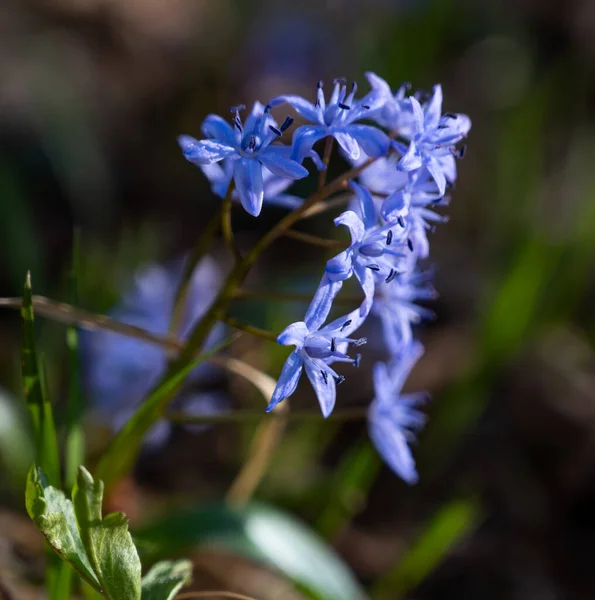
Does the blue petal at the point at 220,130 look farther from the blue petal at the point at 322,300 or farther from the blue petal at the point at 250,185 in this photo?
the blue petal at the point at 322,300

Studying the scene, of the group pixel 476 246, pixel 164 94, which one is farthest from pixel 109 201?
pixel 476 246

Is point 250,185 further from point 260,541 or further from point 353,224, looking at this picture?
point 260,541

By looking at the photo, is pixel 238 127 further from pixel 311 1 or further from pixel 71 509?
pixel 311 1

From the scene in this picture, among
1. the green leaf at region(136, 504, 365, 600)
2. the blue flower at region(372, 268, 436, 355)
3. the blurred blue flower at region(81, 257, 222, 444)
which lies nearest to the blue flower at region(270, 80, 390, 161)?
the blue flower at region(372, 268, 436, 355)

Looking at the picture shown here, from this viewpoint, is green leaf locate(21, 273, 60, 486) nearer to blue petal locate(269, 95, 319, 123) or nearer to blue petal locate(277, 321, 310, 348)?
blue petal locate(277, 321, 310, 348)

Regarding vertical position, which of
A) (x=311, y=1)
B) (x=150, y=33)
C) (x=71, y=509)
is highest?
(x=311, y=1)

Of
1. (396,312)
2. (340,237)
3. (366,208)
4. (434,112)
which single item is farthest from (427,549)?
(340,237)

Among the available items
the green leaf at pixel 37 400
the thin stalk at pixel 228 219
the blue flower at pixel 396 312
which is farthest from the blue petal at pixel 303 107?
the green leaf at pixel 37 400
